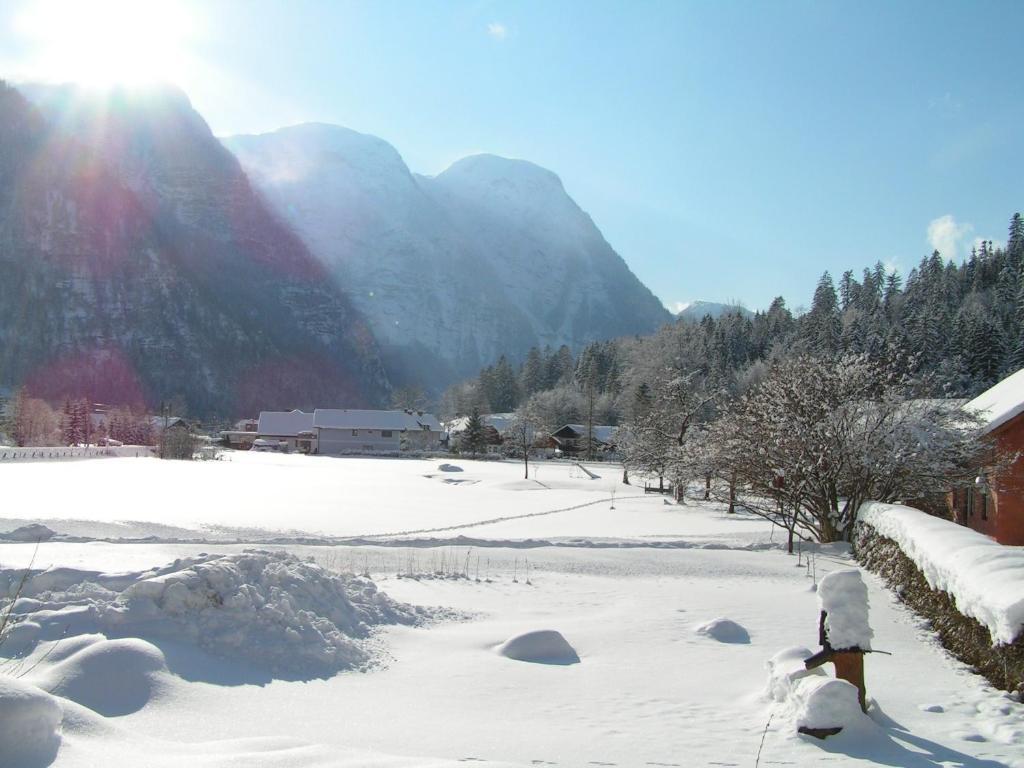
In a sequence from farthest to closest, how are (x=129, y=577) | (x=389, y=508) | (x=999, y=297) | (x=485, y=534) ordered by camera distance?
(x=999, y=297)
(x=389, y=508)
(x=485, y=534)
(x=129, y=577)

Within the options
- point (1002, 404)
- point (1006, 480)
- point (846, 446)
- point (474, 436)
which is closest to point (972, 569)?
point (846, 446)

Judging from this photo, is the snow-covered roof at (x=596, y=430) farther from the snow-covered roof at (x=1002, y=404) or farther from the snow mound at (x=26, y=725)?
the snow mound at (x=26, y=725)

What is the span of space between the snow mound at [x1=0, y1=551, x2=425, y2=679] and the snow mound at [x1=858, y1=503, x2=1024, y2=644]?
5.86 meters

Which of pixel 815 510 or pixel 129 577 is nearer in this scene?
pixel 129 577

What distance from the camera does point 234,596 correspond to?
7.73m

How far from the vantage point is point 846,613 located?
19.9 feet

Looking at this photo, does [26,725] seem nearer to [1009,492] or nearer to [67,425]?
[1009,492]

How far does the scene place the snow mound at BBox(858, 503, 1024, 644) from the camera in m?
6.22

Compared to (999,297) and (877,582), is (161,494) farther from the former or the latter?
(999,297)

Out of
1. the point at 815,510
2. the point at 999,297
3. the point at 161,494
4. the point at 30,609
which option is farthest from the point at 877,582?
the point at 999,297

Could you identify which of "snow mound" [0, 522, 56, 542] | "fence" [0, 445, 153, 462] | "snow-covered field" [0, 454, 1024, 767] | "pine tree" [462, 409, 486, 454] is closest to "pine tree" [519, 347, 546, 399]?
"pine tree" [462, 409, 486, 454]

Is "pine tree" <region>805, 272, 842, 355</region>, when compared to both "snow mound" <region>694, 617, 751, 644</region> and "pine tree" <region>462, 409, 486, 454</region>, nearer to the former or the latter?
"pine tree" <region>462, 409, 486, 454</region>

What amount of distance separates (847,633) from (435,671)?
158 inches

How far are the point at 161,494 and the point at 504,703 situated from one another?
29.6 meters
